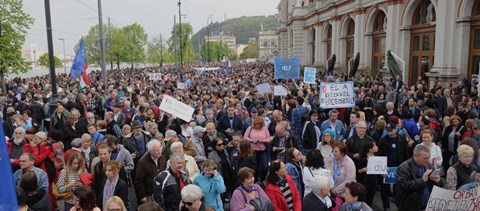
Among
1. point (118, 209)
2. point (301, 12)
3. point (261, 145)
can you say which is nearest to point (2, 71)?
point (261, 145)

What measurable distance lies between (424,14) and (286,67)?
9499mm

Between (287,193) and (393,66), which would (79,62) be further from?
(393,66)

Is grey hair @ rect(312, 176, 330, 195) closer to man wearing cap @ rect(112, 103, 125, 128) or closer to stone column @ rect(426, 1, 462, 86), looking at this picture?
man wearing cap @ rect(112, 103, 125, 128)

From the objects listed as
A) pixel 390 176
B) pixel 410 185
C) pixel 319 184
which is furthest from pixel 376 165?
pixel 319 184

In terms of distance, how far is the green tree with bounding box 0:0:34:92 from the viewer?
22.3m

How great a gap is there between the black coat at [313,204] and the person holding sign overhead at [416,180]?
148 centimetres

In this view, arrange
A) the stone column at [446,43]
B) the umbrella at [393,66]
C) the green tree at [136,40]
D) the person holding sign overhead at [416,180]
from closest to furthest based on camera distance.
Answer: the person holding sign overhead at [416,180] < the stone column at [446,43] < the umbrella at [393,66] < the green tree at [136,40]

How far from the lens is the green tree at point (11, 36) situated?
2233cm

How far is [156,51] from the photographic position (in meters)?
94.2

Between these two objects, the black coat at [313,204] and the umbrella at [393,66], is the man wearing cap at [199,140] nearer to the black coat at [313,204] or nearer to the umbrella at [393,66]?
the black coat at [313,204]

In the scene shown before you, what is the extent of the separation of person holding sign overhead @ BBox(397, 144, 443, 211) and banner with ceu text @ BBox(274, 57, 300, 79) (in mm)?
12555

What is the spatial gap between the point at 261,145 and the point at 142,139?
7.57ft

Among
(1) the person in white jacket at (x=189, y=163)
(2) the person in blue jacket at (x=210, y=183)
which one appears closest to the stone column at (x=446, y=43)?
(1) the person in white jacket at (x=189, y=163)

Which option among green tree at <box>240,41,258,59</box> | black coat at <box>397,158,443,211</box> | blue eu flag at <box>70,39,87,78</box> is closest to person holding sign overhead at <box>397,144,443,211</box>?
black coat at <box>397,158,443,211</box>
